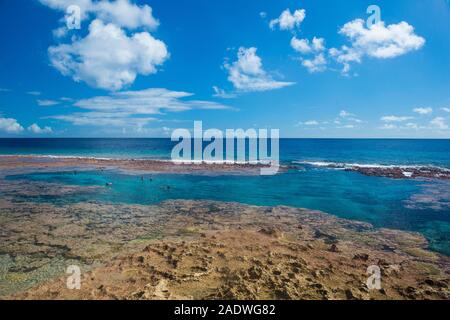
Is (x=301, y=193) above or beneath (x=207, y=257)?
above

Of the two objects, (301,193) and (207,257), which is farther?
(301,193)

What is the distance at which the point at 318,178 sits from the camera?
42750mm

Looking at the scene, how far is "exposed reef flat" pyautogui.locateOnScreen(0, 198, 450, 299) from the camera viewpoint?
35.5 feet

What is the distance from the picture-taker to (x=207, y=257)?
1351 centimetres

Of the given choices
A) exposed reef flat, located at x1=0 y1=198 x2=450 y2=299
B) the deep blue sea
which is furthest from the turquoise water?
exposed reef flat, located at x1=0 y1=198 x2=450 y2=299

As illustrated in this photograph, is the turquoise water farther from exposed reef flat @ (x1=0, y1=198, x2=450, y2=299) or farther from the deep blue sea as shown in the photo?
exposed reef flat @ (x1=0, y1=198, x2=450, y2=299)

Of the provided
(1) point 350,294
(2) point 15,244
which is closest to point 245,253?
(1) point 350,294

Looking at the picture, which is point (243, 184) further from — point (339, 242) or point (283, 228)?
point (339, 242)

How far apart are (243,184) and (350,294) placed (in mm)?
25713

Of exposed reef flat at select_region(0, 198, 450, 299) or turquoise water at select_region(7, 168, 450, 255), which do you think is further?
turquoise water at select_region(7, 168, 450, 255)

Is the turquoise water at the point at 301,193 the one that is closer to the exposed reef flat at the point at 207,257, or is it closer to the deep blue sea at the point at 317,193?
the deep blue sea at the point at 317,193

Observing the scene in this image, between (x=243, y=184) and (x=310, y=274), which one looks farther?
(x=243, y=184)

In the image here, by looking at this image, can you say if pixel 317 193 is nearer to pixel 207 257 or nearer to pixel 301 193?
pixel 301 193

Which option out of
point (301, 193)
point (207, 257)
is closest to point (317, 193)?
point (301, 193)
